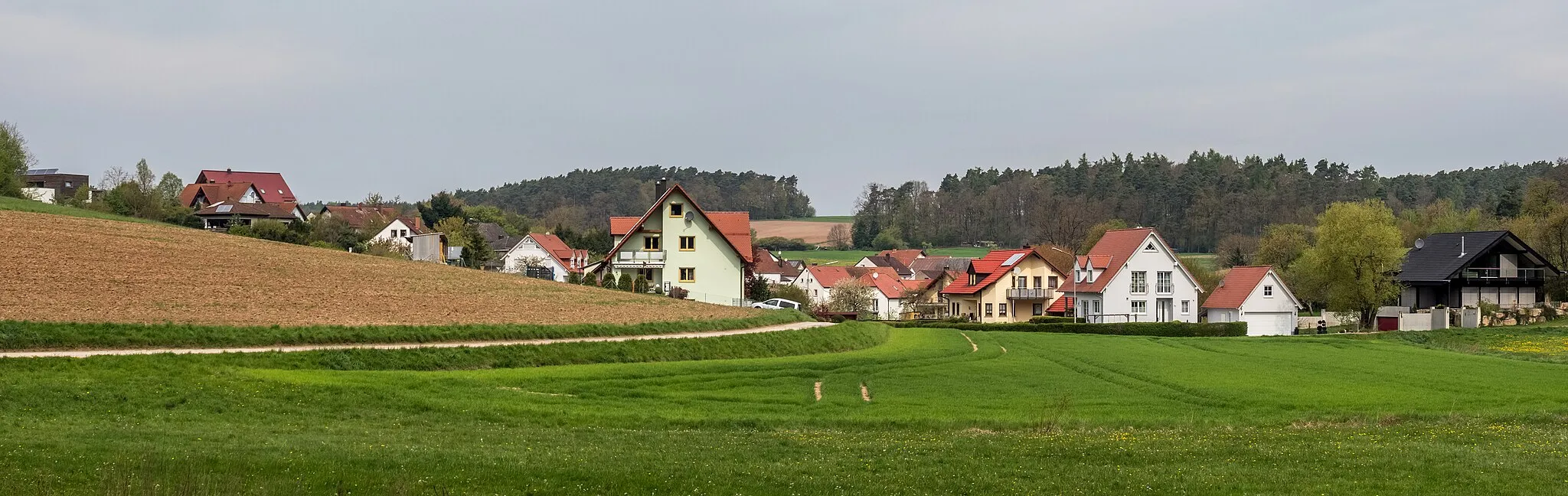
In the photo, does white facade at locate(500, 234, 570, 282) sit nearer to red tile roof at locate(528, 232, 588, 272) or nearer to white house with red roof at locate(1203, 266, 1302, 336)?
red tile roof at locate(528, 232, 588, 272)

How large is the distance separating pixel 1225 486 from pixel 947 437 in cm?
664

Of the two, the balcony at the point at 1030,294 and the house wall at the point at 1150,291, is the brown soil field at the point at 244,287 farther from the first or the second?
the balcony at the point at 1030,294

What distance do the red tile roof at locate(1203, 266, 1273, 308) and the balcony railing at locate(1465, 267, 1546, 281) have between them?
42.8ft

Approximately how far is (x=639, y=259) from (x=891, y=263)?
295 ft

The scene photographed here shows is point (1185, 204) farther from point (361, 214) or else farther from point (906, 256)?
point (361, 214)

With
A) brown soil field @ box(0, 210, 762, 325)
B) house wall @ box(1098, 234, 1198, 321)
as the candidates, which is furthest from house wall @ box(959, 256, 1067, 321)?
brown soil field @ box(0, 210, 762, 325)

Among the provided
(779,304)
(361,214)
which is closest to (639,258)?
(779,304)

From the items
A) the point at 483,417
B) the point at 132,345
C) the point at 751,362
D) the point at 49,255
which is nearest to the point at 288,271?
the point at 49,255

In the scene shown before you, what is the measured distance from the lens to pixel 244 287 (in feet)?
153

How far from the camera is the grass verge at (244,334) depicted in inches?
1223

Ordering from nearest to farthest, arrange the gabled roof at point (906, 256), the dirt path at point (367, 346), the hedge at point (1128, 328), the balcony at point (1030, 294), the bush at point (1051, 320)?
the dirt path at point (367, 346)
the hedge at point (1128, 328)
the bush at point (1051, 320)
the balcony at point (1030, 294)
the gabled roof at point (906, 256)

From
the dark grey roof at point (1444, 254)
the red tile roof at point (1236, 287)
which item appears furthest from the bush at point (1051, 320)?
the dark grey roof at point (1444, 254)

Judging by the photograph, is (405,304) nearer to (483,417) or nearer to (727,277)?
(483,417)

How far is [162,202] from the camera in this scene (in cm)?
9488
